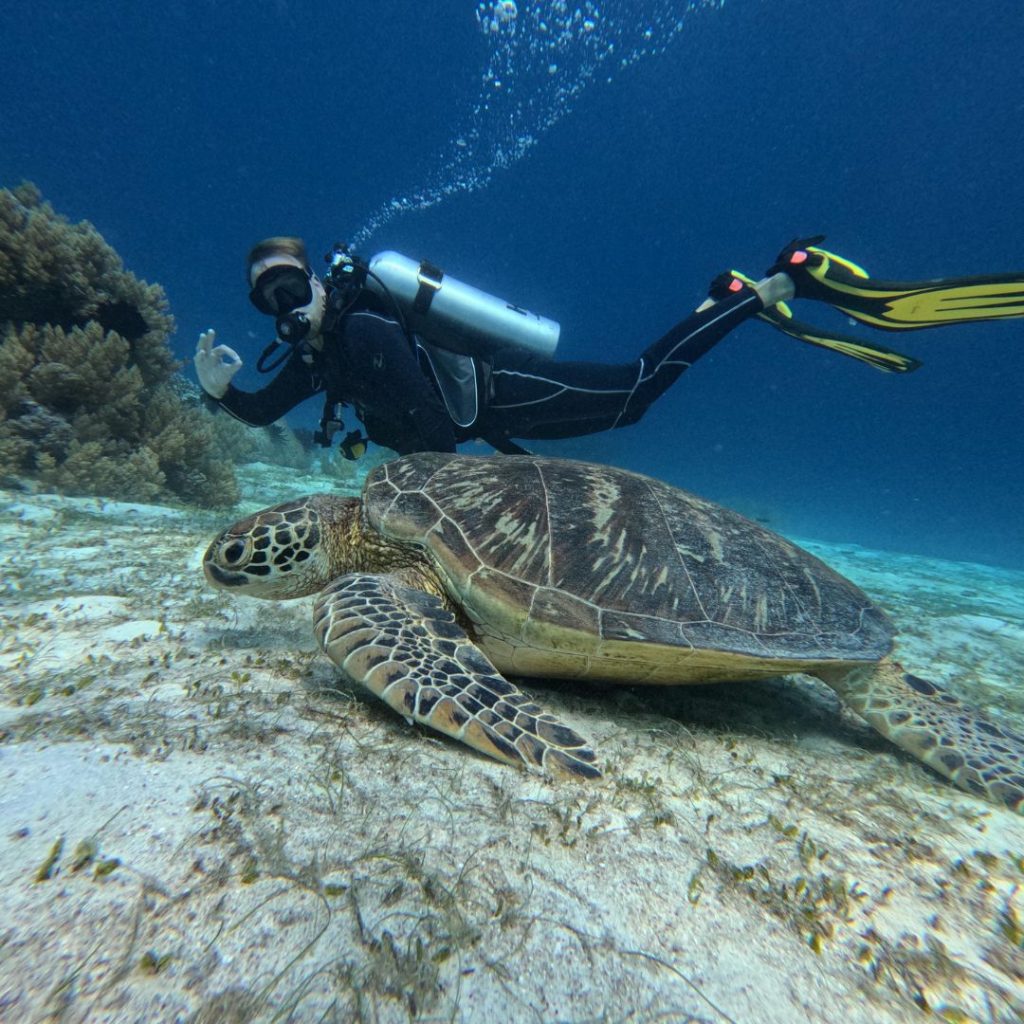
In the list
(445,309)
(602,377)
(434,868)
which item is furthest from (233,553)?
(602,377)

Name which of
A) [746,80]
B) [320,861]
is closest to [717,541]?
[320,861]

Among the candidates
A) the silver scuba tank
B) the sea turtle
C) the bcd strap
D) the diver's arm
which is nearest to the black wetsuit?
the diver's arm

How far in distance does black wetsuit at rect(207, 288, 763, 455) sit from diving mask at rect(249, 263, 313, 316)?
12.8 inches

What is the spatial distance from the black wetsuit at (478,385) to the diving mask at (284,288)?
0.32 m

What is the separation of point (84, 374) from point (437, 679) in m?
7.18

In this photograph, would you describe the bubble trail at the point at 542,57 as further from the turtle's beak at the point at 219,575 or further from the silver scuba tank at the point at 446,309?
the turtle's beak at the point at 219,575

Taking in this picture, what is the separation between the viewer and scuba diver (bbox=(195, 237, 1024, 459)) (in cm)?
431

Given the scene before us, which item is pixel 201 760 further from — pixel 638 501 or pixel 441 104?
pixel 441 104

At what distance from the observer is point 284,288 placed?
4211 millimetres

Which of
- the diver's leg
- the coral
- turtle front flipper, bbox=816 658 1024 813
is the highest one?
the diver's leg

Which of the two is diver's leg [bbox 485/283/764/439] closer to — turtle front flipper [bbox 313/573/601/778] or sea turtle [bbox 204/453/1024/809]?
sea turtle [bbox 204/453/1024/809]

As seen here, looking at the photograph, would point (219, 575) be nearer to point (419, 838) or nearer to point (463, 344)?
point (419, 838)

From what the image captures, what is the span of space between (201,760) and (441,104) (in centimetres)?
5576

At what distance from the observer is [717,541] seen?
2795mm
